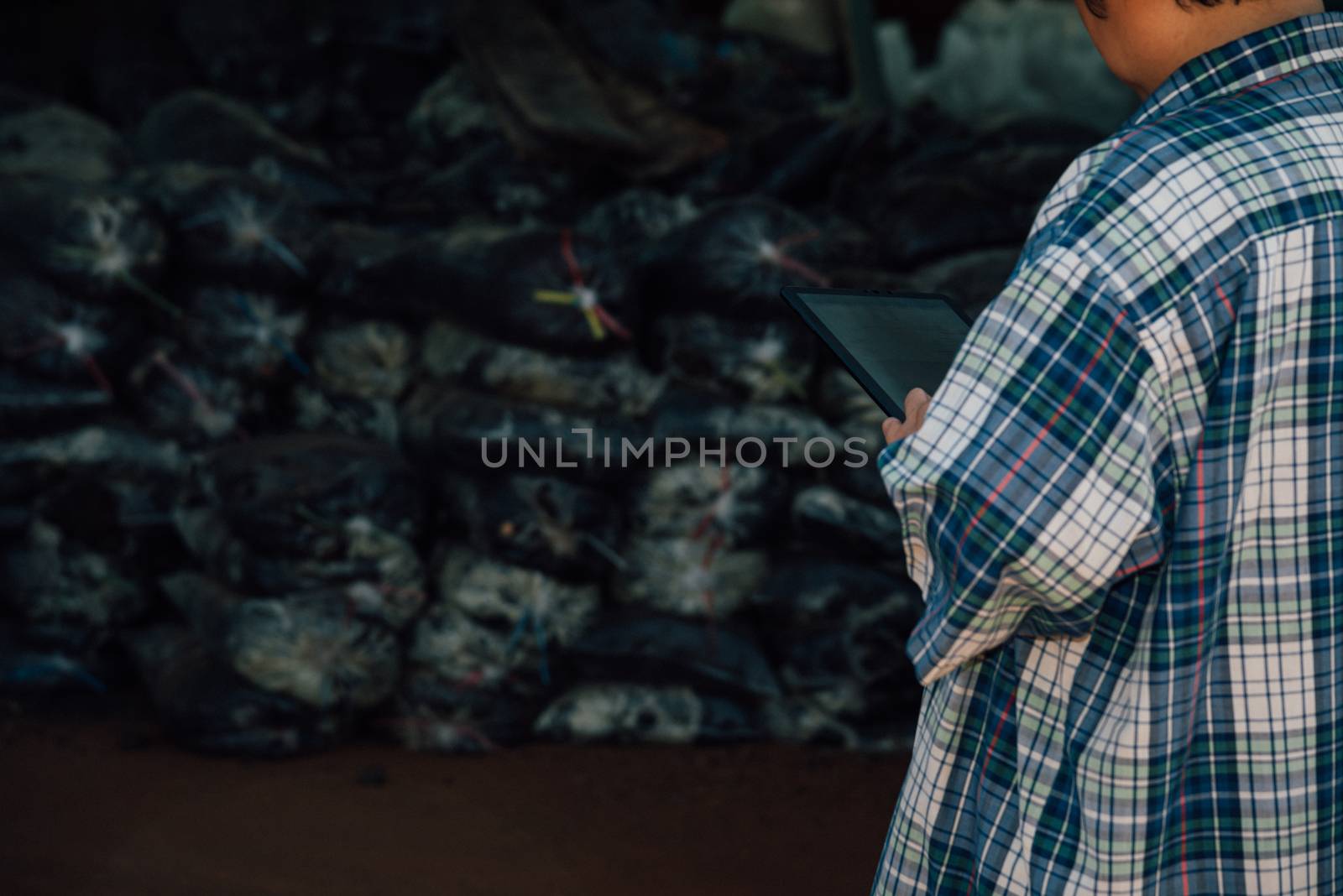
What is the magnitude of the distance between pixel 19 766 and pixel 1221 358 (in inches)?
110

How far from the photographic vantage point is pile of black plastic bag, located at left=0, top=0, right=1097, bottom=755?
9.98 feet

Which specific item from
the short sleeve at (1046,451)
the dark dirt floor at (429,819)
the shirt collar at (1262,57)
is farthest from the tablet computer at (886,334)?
the dark dirt floor at (429,819)

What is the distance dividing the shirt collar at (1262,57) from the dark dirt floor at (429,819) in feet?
6.05

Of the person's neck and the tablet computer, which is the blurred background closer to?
the tablet computer

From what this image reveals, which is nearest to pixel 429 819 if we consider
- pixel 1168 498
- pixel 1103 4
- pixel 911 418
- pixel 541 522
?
pixel 541 522

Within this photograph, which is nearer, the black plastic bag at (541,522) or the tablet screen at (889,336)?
the tablet screen at (889,336)

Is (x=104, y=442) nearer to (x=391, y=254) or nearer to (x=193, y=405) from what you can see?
(x=193, y=405)

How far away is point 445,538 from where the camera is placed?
3.25m

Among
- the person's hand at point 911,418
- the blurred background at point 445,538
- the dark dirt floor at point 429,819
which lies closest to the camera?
the person's hand at point 911,418

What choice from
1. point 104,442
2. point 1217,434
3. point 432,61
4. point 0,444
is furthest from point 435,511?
point 1217,434

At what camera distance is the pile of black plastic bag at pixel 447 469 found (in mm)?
3043

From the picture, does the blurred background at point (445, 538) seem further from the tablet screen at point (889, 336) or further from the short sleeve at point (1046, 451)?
the short sleeve at point (1046, 451)

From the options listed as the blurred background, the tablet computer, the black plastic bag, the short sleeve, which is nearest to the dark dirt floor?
the blurred background

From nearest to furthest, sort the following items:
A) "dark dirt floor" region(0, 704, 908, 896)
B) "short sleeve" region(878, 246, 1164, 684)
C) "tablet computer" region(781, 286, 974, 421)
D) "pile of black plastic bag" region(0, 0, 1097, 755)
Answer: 1. "short sleeve" region(878, 246, 1164, 684)
2. "tablet computer" region(781, 286, 974, 421)
3. "dark dirt floor" region(0, 704, 908, 896)
4. "pile of black plastic bag" region(0, 0, 1097, 755)
